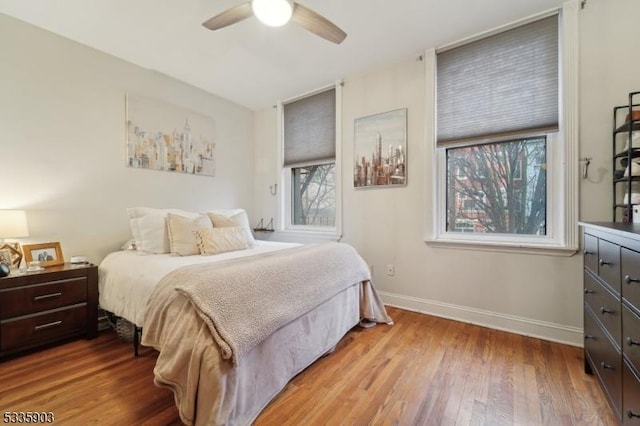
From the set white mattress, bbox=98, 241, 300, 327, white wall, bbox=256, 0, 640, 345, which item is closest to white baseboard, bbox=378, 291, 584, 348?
white wall, bbox=256, 0, 640, 345

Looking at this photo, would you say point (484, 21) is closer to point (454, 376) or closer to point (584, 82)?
point (584, 82)

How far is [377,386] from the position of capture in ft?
5.23

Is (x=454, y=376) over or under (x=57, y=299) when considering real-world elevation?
under

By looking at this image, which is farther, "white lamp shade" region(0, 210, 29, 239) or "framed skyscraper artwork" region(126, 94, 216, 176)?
"framed skyscraper artwork" region(126, 94, 216, 176)

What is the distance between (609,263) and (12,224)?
3.61 metres

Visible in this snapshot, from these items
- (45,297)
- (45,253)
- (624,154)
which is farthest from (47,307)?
(624,154)

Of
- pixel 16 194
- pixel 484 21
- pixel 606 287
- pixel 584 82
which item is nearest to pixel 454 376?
pixel 606 287

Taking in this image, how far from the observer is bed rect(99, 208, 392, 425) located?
3.85 ft

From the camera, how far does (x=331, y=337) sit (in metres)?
1.96

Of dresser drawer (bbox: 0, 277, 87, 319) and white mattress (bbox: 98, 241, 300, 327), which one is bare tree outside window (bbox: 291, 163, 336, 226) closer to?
white mattress (bbox: 98, 241, 300, 327)

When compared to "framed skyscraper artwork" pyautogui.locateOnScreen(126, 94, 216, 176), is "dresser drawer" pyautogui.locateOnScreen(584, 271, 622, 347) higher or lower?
lower

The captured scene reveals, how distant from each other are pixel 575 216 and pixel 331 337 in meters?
2.02

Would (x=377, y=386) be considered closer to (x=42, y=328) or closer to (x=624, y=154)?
(x=624, y=154)

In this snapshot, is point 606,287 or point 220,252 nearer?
point 606,287
